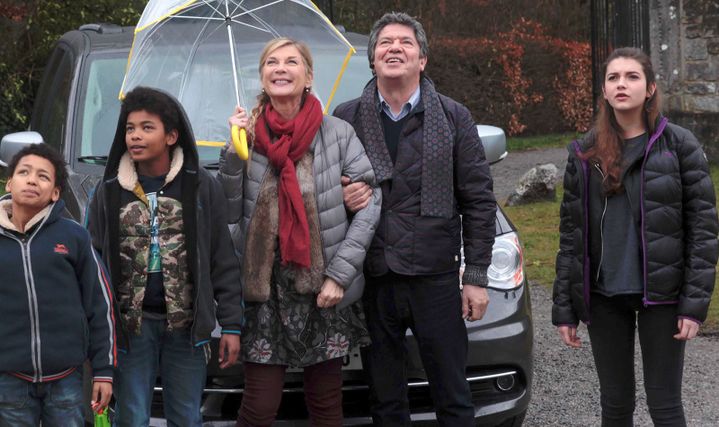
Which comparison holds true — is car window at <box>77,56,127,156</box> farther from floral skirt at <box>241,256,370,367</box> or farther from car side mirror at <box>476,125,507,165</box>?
car side mirror at <box>476,125,507,165</box>

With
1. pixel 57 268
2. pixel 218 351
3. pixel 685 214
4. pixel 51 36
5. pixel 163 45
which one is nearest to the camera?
pixel 57 268

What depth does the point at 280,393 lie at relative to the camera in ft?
13.4

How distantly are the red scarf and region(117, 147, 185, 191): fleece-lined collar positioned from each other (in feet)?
0.96

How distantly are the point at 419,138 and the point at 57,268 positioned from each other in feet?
4.54

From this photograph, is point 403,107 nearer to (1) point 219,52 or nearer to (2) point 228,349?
(2) point 228,349

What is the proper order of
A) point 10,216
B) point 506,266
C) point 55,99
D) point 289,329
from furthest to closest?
point 55,99, point 506,266, point 289,329, point 10,216

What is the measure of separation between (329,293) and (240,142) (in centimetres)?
63

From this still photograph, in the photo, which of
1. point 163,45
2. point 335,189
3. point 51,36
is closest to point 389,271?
point 335,189

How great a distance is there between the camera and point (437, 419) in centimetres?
434

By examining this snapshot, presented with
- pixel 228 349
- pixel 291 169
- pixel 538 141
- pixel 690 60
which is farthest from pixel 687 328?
pixel 538 141

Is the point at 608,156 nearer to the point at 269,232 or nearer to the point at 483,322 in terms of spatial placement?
the point at 483,322

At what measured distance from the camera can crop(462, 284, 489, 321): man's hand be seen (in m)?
4.18

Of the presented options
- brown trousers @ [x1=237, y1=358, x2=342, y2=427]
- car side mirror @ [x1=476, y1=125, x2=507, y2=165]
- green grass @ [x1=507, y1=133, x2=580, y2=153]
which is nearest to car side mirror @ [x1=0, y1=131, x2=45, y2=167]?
brown trousers @ [x1=237, y1=358, x2=342, y2=427]

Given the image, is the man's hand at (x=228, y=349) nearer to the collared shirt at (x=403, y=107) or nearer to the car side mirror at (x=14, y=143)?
the collared shirt at (x=403, y=107)
